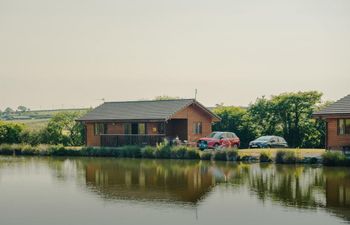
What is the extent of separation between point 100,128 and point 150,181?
2457 centimetres

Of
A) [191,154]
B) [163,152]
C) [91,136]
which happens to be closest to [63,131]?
[91,136]

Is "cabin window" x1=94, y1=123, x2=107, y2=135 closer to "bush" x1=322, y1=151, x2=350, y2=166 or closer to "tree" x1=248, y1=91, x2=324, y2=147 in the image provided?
"tree" x1=248, y1=91, x2=324, y2=147

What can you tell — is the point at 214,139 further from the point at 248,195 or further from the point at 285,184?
the point at 248,195

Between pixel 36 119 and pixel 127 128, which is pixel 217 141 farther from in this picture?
pixel 36 119

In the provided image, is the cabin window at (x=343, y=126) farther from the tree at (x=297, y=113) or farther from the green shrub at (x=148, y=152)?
the green shrub at (x=148, y=152)

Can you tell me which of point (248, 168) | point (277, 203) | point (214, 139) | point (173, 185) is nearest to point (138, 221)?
point (277, 203)

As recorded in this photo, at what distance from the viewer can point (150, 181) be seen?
27.2 metres

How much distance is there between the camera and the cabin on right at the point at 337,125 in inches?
1526

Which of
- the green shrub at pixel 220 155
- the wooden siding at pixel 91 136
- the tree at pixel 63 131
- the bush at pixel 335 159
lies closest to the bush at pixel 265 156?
the green shrub at pixel 220 155

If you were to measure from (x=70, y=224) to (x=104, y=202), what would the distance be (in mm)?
3931

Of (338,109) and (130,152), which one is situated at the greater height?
(338,109)

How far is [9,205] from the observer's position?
20953 millimetres

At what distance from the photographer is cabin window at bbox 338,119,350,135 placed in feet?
128

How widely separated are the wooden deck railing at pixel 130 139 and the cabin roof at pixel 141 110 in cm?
156
